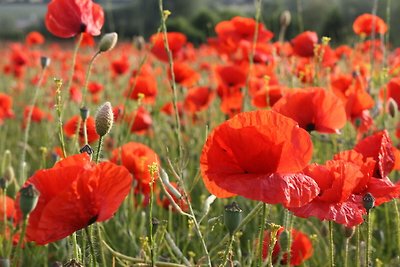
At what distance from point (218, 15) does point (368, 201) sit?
35.2 feet

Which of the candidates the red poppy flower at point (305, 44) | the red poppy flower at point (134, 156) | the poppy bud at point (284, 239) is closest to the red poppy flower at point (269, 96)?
the red poppy flower at point (305, 44)

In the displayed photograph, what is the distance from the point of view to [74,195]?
0.86 meters

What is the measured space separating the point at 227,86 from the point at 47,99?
194 cm

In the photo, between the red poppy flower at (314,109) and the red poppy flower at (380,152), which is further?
the red poppy flower at (314,109)

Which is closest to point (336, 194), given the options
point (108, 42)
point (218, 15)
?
point (108, 42)

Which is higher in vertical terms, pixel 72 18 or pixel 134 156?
pixel 72 18

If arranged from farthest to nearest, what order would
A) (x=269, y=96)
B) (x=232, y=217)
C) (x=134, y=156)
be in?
(x=269, y=96) → (x=134, y=156) → (x=232, y=217)

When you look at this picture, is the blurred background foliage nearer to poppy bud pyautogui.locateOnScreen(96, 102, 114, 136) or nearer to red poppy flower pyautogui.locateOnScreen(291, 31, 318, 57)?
red poppy flower pyautogui.locateOnScreen(291, 31, 318, 57)

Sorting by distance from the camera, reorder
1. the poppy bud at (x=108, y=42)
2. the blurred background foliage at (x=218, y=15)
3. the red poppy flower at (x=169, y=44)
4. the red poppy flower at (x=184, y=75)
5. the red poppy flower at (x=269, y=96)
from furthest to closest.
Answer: the blurred background foliage at (x=218, y=15)
the red poppy flower at (x=184, y=75)
the red poppy flower at (x=169, y=44)
the red poppy flower at (x=269, y=96)
the poppy bud at (x=108, y=42)

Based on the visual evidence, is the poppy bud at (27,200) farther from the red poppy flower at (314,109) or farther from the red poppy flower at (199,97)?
the red poppy flower at (199,97)

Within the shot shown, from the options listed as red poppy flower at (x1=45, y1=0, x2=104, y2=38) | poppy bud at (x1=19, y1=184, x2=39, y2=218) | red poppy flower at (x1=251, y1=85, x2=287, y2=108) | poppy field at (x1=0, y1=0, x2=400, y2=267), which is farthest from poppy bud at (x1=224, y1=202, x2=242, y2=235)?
red poppy flower at (x1=251, y1=85, x2=287, y2=108)

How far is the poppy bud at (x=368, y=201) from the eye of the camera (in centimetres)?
101

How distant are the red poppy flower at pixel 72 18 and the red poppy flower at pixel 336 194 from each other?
27.2 inches

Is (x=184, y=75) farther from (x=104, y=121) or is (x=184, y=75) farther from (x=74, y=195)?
(x=74, y=195)
